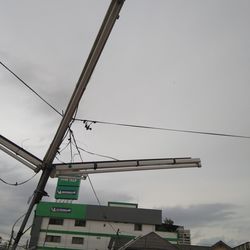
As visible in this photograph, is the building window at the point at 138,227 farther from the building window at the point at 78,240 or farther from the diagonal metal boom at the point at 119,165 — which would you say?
the diagonal metal boom at the point at 119,165

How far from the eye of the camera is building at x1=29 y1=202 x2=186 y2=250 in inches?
2130

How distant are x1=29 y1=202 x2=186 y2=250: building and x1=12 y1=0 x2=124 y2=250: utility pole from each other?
4371 cm

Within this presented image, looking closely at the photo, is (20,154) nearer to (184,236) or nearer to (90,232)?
(90,232)

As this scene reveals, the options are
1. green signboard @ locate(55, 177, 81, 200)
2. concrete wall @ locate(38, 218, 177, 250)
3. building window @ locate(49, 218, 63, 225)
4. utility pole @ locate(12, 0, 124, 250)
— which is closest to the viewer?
utility pole @ locate(12, 0, 124, 250)

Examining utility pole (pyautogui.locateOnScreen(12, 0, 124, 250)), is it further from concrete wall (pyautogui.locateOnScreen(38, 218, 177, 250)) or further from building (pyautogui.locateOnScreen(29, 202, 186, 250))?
concrete wall (pyautogui.locateOnScreen(38, 218, 177, 250))

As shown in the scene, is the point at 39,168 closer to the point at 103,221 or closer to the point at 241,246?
the point at 241,246

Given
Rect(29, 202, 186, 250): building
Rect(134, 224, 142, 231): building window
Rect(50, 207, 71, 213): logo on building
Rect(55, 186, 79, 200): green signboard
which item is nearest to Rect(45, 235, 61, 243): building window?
Rect(29, 202, 186, 250): building

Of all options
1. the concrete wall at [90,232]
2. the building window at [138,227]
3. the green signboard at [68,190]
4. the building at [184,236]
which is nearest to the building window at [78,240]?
the concrete wall at [90,232]

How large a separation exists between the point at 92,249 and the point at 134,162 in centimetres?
4540

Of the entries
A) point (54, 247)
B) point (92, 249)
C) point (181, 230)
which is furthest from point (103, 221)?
point (181, 230)

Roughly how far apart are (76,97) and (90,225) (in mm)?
48442

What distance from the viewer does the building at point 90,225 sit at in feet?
177

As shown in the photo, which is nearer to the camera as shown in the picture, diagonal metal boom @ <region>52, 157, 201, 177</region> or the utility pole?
the utility pole

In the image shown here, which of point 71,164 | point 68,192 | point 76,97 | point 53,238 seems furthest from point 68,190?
point 76,97
